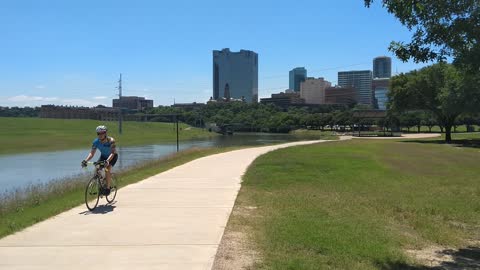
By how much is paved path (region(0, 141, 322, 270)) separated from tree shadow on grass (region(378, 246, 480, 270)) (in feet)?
7.60

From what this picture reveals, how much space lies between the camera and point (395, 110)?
197ft

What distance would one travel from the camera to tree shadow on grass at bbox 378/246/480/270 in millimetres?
6746

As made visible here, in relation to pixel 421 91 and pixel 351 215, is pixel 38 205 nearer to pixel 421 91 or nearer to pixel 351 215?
pixel 351 215

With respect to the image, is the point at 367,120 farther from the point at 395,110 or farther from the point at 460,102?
the point at 460,102

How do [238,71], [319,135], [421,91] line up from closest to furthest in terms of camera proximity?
[421,91] < [319,135] < [238,71]

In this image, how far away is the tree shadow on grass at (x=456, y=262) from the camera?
6746 millimetres

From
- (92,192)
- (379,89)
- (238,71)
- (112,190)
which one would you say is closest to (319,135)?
(238,71)

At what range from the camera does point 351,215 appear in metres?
10.5

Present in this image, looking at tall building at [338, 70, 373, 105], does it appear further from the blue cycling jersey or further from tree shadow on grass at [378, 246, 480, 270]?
tree shadow on grass at [378, 246, 480, 270]

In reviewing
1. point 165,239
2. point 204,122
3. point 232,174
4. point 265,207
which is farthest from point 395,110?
point 204,122

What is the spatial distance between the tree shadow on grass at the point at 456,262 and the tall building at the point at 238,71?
459ft

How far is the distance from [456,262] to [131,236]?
15.3ft

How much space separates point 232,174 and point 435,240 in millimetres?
10758

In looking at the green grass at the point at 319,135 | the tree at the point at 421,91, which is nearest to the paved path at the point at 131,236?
the tree at the point at 421,91
